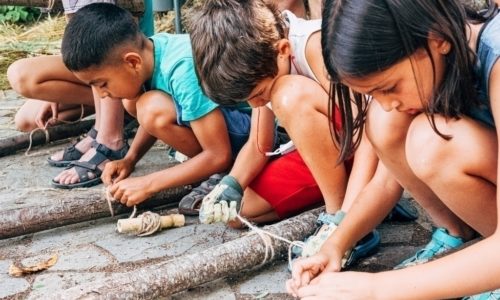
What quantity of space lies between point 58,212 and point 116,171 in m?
0.43

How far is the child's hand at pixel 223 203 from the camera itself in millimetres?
2357

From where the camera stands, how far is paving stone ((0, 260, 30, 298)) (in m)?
2.21

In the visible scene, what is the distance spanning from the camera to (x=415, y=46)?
1.55 m

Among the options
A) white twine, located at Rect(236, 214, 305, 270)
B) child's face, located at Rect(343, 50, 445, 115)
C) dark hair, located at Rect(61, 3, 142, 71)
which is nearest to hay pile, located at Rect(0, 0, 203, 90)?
dark hair, located at Rect(61, 3, 142, 71)

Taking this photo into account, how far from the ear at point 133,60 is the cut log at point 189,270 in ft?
2.72

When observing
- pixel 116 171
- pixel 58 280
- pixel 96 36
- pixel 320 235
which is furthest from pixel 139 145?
pixel 320 235

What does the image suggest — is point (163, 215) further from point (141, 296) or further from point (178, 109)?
point (141, 296)

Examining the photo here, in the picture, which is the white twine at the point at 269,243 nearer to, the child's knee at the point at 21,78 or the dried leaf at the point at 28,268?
the dried leaf at the point at 28,268

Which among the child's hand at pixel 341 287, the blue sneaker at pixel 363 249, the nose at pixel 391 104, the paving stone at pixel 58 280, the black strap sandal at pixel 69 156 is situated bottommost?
the black strap sandal at pixel 69 156

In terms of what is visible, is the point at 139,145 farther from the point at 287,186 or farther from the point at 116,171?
the point at 287,186

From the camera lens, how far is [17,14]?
7.20 metres

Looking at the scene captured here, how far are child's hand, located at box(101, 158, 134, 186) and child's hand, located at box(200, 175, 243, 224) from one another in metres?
0.59

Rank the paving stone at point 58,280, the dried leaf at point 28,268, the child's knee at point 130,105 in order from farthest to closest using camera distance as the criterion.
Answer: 1. the child's knee at point 130,105
2. the dried leaf at point 28,268
3. the paving stone at point 58,280

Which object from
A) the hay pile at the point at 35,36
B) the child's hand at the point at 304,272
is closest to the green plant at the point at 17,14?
the hay pile at the point at 35,36
